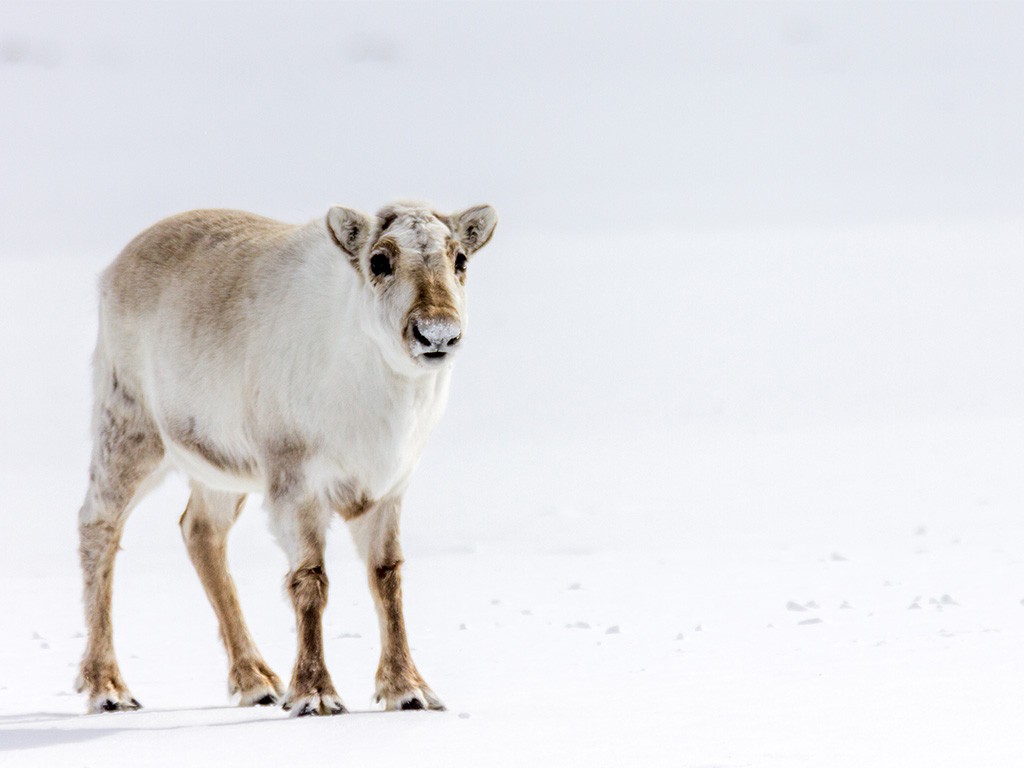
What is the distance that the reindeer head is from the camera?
7863 millimetres

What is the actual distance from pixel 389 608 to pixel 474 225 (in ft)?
6.42

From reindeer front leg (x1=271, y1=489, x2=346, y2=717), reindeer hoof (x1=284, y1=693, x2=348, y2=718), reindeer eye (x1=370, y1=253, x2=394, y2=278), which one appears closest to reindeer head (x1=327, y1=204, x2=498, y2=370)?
reindeer eye (x1=370, y1=253, x2=394, y2=278)

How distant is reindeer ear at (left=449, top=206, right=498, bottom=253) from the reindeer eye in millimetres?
461

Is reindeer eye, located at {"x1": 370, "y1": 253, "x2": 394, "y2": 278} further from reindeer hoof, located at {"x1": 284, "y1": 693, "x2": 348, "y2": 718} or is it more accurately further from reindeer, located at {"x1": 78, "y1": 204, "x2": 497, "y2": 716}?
reindeer hoof, located at {"x1": 284, "y1": 693, "x2": 348, "y2": 718}

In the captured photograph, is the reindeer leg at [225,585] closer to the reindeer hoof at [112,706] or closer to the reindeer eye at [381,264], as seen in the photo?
the reindeer hoof at [112,706]

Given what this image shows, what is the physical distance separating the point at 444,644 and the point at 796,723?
3.73 meters

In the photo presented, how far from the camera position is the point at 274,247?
9.31m

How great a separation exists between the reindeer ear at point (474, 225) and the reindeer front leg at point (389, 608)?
54.0 inches

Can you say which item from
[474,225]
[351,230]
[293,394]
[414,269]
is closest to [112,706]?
[293,394]

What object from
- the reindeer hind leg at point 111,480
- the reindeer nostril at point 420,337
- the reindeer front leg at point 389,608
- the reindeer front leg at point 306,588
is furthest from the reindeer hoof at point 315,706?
the reindeer hind leg at point 111,480

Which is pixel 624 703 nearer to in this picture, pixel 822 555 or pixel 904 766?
pixel 904 766

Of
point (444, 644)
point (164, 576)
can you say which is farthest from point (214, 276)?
point (164, 576)

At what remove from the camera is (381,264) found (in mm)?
8297

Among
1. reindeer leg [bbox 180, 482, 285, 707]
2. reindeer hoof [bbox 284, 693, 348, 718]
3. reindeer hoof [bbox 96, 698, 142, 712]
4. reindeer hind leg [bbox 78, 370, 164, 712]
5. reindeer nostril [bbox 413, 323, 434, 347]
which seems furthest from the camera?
reindeer hind leg [bbox 78, 370, 164, 712]
